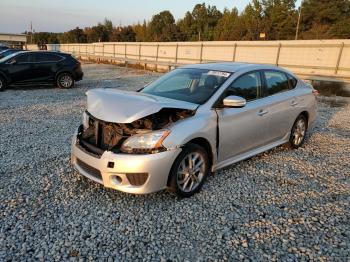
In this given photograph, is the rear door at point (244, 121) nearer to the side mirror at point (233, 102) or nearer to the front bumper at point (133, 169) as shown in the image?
the side mirror at point (233, 102)

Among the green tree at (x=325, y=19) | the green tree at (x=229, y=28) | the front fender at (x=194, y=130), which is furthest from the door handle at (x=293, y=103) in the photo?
the green tree at (x=229, y=28)

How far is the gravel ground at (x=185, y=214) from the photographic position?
124 inches

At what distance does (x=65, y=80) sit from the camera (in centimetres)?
1428

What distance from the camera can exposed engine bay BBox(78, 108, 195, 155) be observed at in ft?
12.6

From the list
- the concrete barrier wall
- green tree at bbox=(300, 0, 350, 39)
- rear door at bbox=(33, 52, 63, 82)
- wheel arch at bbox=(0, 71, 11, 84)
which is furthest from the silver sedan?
green tree at bbox=(300, 0, 350, 39)

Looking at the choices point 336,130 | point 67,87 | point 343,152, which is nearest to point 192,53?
point 67,87

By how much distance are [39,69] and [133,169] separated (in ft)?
38.1

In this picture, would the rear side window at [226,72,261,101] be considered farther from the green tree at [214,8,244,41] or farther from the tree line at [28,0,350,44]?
the green tree at [214,8,244,41]

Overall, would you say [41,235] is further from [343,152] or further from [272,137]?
[343,152]

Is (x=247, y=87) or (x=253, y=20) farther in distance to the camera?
(x=253, y=20)

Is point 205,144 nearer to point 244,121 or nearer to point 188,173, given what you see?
point 188,173

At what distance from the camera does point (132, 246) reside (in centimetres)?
318

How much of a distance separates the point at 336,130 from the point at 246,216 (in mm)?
5300

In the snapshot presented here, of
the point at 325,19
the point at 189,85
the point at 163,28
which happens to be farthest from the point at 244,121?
the point at 163,28
